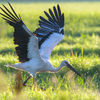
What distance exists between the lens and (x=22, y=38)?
14.3 ft

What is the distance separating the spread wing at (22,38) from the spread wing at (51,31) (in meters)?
0.49

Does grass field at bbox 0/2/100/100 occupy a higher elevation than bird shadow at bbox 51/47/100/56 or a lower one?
higher

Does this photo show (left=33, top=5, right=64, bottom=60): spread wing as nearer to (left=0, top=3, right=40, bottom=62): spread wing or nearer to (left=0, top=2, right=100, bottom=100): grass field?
(left=0, top=3, right=40, bottom=62): spread wing

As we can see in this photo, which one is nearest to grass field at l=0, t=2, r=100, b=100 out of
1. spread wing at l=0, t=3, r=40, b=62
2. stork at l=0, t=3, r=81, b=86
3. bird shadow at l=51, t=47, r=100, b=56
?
bird shadow at l=51, t=47, r=100, b=56

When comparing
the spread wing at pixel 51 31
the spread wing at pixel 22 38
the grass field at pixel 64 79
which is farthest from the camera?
the spread wing at pixel 51 31

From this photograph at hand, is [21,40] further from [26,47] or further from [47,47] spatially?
[47,47]

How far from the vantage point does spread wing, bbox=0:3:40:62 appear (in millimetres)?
4160

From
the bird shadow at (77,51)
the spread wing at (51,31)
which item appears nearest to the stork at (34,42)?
the spread wing at (51,31)

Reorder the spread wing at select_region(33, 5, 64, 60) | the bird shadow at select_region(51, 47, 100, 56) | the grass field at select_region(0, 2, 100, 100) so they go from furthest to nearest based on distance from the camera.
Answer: the bird shadow at select_region(51, 47, 100, 56)
the spread wing at select_region(33, 5, 64, 60)
the grass field at select_region(0, 2, 100, 100)

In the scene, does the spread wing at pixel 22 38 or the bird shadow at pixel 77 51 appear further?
the bird shadow at pixel 77 51

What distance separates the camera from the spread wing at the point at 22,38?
4.16 m

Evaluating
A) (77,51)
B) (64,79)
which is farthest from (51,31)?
(77,51)

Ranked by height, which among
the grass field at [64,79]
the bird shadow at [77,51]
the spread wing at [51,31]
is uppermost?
the spread wing at [51,31]

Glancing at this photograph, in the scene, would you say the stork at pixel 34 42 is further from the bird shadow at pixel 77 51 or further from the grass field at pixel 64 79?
the bird shadow at pixel 77 51
